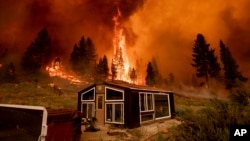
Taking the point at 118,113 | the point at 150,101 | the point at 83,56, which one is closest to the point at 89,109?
the point at 118,113

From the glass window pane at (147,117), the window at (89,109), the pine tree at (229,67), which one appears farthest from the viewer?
the pine tree at (229,67)

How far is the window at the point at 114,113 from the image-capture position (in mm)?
16962

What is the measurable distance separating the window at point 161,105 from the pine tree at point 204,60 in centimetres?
3010

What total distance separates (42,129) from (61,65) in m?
66.0

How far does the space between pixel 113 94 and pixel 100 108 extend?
2122 millimetres

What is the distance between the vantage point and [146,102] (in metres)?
19.2

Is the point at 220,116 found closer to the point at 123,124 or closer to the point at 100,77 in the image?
the point at 123,124

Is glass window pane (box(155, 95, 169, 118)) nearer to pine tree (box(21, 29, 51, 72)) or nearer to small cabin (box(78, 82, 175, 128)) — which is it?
small cabin (box(78, 82, 175, 128))

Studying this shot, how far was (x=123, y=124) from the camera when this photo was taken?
16469 mm

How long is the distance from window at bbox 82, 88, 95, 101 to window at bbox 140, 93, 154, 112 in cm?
531

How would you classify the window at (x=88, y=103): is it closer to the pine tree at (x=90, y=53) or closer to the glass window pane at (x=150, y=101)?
the glass window pane at (x=150, y=101)

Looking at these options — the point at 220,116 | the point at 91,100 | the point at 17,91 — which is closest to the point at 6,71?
the point at 17,91

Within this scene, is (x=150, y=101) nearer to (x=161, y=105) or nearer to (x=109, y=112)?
(x=161, y=105)

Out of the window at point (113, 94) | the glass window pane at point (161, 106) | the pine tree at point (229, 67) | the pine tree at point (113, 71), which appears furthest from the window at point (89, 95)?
the pine tree at point (113, 71)
